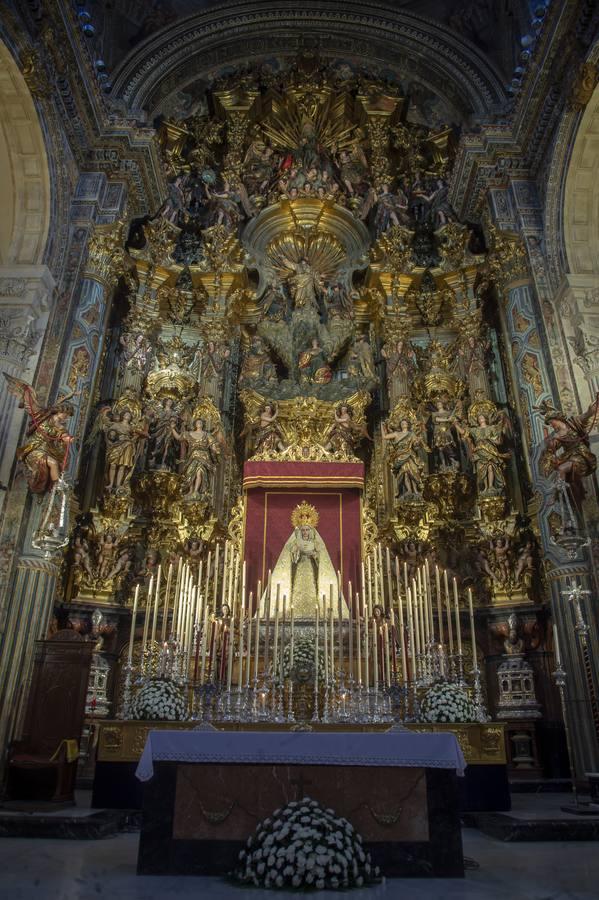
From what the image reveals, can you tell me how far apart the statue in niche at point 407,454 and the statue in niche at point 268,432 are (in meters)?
2.17

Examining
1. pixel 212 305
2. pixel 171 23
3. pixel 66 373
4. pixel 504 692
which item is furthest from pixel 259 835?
pixel 171 23

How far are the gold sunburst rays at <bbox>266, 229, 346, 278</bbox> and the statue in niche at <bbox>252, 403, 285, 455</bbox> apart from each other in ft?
16.7

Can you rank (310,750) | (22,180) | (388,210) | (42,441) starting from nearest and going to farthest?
(310,750)
(42,441)
(22,180)
(388,210)

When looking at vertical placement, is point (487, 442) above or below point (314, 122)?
below

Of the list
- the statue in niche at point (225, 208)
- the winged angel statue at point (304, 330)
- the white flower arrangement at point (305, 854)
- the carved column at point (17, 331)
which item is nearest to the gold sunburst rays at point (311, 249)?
the winged angel statue at point (304, 330)

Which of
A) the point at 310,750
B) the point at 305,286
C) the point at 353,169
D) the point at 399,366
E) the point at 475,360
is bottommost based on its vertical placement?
the point at 310,750

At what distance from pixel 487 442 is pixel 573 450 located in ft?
7.31

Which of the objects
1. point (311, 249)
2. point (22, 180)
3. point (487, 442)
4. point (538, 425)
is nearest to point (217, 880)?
point (538, 425)

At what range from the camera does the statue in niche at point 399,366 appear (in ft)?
44.9

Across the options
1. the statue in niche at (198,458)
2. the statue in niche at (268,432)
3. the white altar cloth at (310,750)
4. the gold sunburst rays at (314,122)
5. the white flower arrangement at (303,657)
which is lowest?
the white altar cloth at (310,750)

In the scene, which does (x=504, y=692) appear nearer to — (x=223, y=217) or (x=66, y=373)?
(x=66, y=373)

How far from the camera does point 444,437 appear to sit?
41.7ft

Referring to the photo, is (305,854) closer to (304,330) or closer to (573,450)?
(573,450)

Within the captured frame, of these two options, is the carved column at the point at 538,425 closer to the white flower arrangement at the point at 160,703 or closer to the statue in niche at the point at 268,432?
the statue in niche at the point at 268,432
